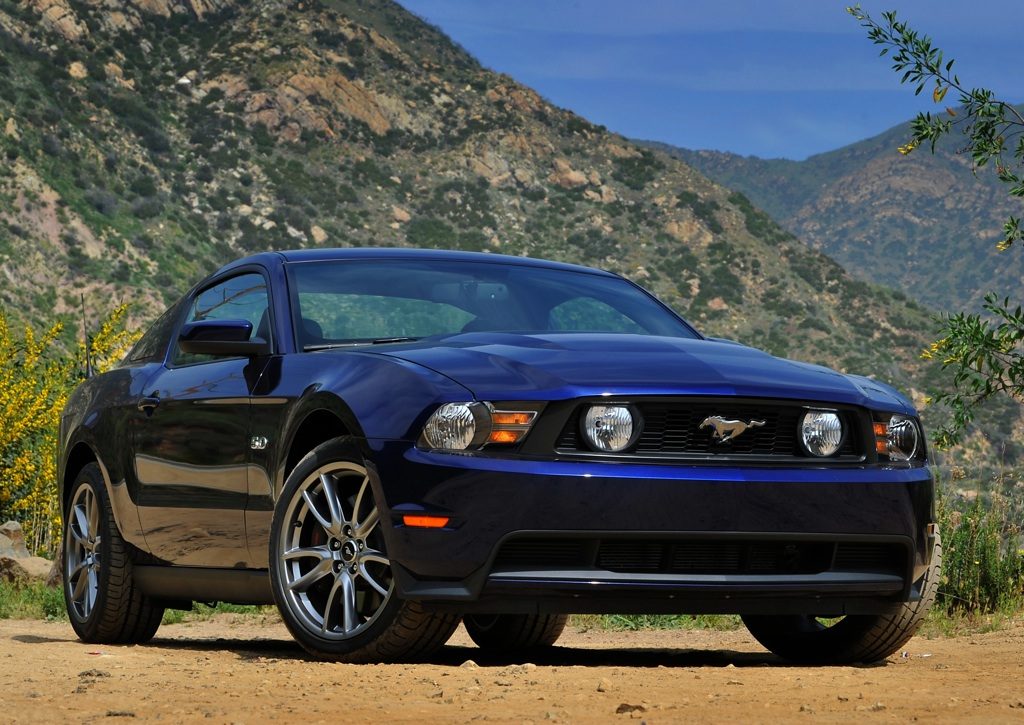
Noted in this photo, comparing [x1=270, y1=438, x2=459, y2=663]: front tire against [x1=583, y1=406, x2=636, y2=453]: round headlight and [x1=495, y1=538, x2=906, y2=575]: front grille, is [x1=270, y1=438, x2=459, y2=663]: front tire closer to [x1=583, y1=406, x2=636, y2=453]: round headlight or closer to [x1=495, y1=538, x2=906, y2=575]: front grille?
[x1=495, y1=538, x2=906, y2=575]: front grille

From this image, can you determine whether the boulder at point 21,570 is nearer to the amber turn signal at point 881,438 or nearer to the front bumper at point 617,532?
the front bumper at point 617,532

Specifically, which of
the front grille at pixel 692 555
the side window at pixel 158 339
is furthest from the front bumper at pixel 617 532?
the side window at pixel 158 339

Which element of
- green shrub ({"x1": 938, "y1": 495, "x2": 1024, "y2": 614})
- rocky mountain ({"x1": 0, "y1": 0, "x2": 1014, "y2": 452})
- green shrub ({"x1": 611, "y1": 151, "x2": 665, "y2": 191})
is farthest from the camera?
green shrub ({"x1": 611, "y1": 151, "x2": 665, "y2": 191})

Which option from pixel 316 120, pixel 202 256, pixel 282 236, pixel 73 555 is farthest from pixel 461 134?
pixel 73 555

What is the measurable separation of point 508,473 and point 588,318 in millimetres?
1888

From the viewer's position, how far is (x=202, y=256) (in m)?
74.7

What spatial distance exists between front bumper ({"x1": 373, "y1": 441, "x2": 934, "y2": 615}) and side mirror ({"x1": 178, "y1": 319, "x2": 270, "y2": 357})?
46.8 inches

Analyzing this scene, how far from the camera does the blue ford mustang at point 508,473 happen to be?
496 centimetres

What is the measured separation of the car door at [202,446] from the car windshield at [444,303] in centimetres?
25

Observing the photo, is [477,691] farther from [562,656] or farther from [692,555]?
[562,656]

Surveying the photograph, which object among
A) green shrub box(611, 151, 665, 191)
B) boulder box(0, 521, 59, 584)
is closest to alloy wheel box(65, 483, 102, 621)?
boulder box(0, 521, 59, 584)

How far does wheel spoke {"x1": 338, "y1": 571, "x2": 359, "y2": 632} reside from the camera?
5.33m

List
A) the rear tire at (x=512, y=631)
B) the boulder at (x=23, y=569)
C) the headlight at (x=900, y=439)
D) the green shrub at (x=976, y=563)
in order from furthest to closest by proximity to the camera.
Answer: the boulder at (x=23, y=569)
the green shrub at (x=976, y=563)
the rear tire at (x=512, y=631)
the headlight at (x=900, y=439)

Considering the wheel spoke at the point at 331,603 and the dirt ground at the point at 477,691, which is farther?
the wheel spoke at the point at 331,603
